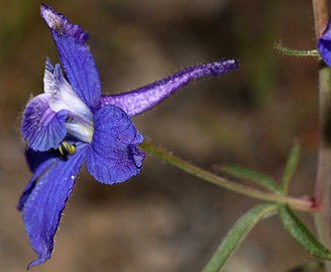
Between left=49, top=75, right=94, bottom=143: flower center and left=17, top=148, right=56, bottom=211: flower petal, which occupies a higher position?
left=49, top=75, right=94, bottom=143: flower center

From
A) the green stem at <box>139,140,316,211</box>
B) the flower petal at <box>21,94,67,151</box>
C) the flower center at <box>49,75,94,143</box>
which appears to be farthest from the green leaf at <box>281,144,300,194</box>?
the flower petal at <box>21,94,67,151</box>

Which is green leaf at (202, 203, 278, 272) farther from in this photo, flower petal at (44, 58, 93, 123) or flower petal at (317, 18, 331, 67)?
flower petal at (317, 18, 331, 67)

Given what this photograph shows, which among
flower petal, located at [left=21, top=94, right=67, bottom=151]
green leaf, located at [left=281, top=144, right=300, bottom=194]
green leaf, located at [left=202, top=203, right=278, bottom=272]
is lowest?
green leaf, located at [left=202, top=203, right=278, bottom=272]

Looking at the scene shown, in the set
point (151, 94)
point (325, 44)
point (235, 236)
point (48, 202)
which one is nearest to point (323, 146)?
point (235, 236)

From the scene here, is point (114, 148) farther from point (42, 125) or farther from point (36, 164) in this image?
point (36, 164)

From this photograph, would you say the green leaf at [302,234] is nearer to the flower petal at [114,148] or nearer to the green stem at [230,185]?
the green stem at [230,185]

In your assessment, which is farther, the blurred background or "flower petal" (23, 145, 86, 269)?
the blurred background
